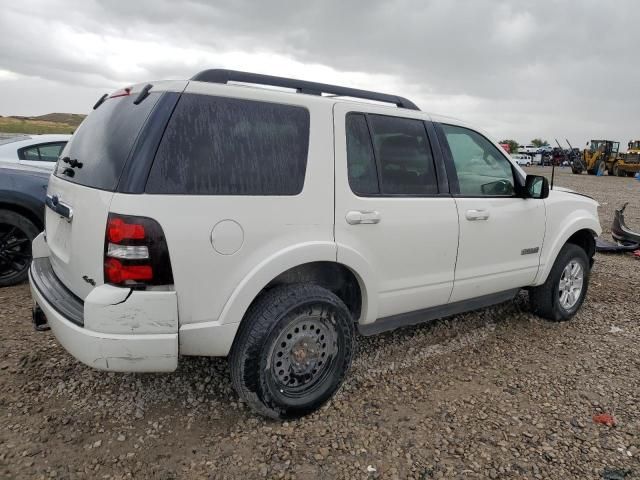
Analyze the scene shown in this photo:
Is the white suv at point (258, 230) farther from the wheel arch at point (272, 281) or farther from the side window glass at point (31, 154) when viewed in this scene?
the side window glass at point (31, 154)

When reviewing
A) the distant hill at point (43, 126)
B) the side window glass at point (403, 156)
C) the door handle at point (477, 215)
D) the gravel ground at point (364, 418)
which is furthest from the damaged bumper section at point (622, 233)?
the distant hill at point (43, 126)

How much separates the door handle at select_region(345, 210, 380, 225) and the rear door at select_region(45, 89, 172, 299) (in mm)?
1230

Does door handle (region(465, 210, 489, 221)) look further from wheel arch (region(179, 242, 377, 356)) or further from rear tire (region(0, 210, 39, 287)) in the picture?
rear tire (region(0, 210, 39, 287))

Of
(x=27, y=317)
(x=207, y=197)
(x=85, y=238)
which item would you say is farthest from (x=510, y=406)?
(x=27, y=317)

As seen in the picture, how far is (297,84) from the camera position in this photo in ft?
9.53

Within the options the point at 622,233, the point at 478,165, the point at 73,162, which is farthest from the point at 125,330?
the point at 622,233

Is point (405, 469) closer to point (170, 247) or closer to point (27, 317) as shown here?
point (170, 247)

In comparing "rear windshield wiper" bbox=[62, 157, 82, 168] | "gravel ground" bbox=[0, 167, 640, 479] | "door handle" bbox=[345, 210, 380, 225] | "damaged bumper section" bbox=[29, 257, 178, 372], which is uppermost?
A: "rear windshield wiper" bbox=[62, 157, 82, 168]

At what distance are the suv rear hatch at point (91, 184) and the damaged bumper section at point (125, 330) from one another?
0.50ft

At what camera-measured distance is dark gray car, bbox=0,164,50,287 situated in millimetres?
4691

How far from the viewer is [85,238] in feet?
7.77

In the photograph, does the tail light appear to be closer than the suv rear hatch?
Yes

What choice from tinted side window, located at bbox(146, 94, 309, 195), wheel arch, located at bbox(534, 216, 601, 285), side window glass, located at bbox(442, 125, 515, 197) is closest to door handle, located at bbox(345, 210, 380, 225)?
tinted side window, located at bbox(146, 94, 309, 195)

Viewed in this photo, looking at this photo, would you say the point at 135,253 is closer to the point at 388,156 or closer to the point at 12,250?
the point at 388,156
